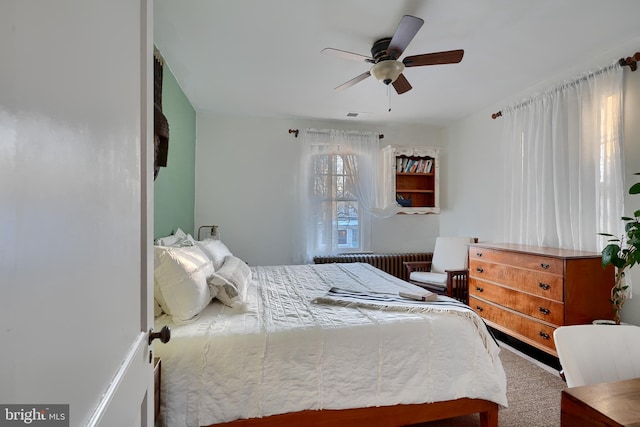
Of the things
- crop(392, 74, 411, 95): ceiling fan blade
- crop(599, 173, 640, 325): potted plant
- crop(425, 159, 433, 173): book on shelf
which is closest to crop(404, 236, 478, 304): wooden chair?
crop(425, 159, 433, 173): book on shelf

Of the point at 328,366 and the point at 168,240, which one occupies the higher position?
the point at 168,240

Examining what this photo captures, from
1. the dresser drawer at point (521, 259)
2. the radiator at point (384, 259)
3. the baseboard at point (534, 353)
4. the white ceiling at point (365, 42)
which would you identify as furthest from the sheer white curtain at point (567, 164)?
the radiator at point (384, 259)

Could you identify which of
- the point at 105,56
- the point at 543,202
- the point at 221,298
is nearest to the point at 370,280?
the point at 221,298

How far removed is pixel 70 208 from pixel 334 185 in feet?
13.0

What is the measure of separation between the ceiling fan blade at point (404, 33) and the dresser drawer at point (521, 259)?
6.55 feet

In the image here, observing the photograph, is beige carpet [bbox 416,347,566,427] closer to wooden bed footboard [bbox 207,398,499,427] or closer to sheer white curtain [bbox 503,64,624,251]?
wooden bed footboard [bbox 207,398,499,427]

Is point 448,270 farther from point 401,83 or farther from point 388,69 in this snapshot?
point 388,69

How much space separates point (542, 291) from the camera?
7.97 ft

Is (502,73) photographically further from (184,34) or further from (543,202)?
(184,34)

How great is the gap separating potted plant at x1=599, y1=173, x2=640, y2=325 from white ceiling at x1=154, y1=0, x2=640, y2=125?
4.04 ft

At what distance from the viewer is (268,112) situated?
3928mm

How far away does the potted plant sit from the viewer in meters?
1.93

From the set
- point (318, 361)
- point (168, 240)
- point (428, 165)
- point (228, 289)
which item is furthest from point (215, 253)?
point (428, 165)

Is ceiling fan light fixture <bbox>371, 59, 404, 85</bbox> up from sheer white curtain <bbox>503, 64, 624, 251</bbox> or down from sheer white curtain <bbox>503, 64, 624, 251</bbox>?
up
